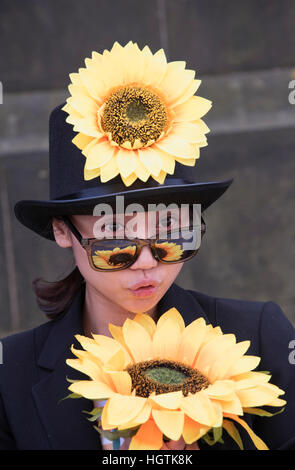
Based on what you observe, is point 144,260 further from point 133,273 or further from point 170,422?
point 170,422

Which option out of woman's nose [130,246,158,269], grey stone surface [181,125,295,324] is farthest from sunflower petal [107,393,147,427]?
grey stone surface [181,125,295,324]

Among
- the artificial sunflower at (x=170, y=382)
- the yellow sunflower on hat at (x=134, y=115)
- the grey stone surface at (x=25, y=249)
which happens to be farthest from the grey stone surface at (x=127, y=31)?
the artificial sunflower at (x=170, y=382)

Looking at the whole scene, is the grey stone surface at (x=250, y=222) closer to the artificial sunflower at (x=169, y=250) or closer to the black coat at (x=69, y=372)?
the black coat at (x=69, y=372)

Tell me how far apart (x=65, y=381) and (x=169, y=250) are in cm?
58

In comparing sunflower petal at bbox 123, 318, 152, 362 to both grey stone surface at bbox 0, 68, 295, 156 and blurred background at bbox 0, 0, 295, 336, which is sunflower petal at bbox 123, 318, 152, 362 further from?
grey stone surface at bbox 0, 68, 295, 156

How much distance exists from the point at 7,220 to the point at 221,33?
1980 millimetres

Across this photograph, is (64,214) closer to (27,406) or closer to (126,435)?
(27,406)

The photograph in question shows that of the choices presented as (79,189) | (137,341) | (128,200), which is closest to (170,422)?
(137,341)

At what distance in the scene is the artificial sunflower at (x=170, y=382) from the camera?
153cm

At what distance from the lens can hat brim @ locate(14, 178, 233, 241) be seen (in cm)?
204

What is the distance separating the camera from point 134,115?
2.05 metres

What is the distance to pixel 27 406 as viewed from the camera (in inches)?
89.7

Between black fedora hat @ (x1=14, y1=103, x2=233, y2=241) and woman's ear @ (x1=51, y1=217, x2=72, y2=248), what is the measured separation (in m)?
0.04

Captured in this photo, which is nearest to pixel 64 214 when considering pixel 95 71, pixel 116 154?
pixel 116 154
